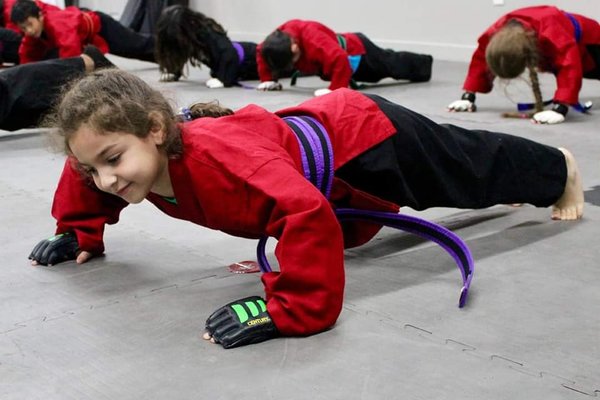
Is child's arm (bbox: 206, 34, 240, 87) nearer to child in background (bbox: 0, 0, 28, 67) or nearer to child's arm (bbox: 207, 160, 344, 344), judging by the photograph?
child in background (bbox: 0, 0, 28, 67)

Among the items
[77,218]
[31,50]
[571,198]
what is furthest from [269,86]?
[77,218]

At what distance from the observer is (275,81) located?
18.4ft

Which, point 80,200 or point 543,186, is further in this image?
point 543,186

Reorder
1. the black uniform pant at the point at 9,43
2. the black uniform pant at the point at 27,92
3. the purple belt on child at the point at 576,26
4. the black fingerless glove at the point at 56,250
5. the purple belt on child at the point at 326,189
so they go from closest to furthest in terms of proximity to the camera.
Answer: the purple belt on child at the point at 326,189, the black fingerless glove at the point at 56,250, the black uniform pant at the point at 27,92, the purple belt on child at the point at 576,26, the black uniform pant at the point at 9,43

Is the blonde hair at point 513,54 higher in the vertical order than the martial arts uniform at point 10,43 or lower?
higher

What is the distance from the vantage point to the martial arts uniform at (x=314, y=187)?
163cm

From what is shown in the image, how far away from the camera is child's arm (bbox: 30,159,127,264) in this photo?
2131mm

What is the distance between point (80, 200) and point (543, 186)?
1295mm

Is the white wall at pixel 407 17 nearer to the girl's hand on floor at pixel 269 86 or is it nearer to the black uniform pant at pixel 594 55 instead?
the black uniform pant at pixel 594 55

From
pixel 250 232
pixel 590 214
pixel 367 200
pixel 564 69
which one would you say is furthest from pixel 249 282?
pixel 564 69

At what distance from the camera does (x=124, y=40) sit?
6355 millimetres

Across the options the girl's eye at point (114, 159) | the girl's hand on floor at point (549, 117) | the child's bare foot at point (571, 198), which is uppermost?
the girl's eye at point (114, 159)

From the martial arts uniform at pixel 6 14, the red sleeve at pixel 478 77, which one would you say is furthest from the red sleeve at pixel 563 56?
the martial arts uniform at pixel 6 14

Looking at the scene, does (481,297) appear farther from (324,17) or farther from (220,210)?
(324,17)
